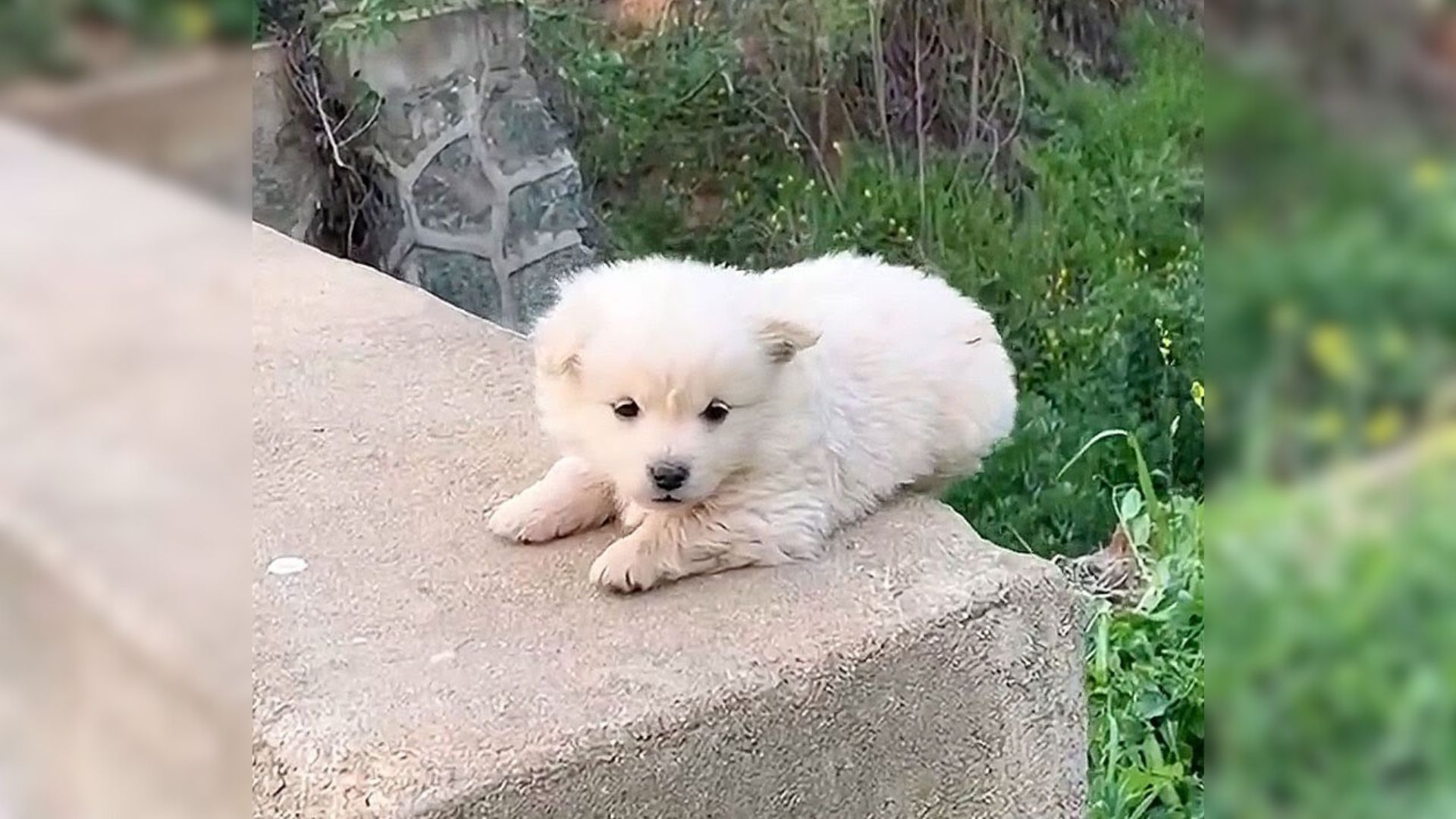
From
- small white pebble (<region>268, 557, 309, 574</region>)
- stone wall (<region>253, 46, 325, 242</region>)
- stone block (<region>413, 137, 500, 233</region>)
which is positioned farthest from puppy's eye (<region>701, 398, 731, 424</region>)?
stone block (<region>413, 137, 500, 233</region>)

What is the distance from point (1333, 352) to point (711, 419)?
1024 millimetres

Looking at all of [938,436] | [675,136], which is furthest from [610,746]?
[675,136]

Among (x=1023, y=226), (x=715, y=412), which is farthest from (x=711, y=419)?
(x=1023, y=226)

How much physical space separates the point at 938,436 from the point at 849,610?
35 cm

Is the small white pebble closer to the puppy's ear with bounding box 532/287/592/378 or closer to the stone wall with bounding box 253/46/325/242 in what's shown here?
the puppy's ear with bounding box 532/287/592/378

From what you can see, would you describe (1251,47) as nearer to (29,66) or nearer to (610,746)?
(29,66)

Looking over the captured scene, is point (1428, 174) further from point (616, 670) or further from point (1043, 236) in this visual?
point (1043, 236)

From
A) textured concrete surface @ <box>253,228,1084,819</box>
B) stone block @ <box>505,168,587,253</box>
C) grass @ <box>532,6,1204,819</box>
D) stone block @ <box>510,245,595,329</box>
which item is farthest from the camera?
stone block @ <box>505,168,587,253</box>

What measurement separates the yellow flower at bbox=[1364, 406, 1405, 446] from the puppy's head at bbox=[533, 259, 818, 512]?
1005mm

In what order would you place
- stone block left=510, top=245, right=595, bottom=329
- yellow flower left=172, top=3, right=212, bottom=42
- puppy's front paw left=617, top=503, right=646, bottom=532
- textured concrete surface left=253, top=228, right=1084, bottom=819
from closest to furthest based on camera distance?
1. yellow flower left=172, top=3, right=212, bottom=42
2. textured concrete surface left=253, top=228, right=1084, bottom=819
3. puppy's front paw left=617, top=503, right=646, bottom=532
4. stone block left=510, top=245, right=595, bottom=329

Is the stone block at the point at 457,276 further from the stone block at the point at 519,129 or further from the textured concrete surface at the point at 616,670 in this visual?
the textured concrete surface at the point at 616,670

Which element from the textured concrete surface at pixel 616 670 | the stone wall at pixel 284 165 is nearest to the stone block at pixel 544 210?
the stone wall at pixel 284 165

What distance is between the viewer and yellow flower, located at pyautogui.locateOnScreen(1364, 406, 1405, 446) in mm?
368

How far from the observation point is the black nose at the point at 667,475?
136cm
